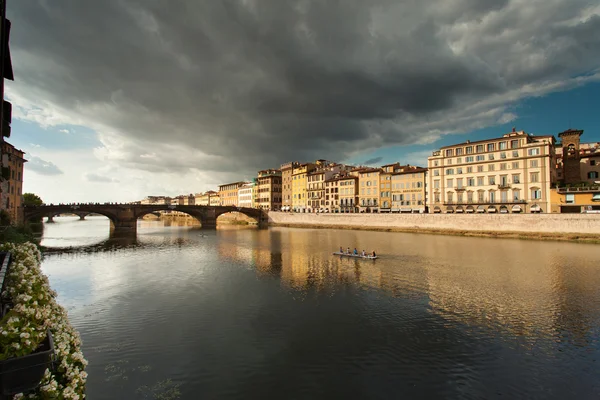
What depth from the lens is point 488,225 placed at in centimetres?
7094

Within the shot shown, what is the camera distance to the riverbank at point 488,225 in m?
58.9

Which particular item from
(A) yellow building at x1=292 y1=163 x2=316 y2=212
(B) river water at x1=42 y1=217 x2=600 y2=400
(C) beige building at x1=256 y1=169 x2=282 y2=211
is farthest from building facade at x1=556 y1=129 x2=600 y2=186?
(C) beige building at x1=256 y1=169 x2=282 y2=211

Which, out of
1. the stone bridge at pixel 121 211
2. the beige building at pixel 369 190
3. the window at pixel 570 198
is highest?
the beige building at pixel 369 190

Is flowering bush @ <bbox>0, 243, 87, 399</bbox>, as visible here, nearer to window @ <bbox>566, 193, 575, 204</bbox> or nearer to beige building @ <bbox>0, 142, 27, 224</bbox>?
beige building @ <bbox>0, 142, 27, 224</bbox>

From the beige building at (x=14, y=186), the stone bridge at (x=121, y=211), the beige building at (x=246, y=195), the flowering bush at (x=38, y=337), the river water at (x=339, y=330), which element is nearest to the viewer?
the flowering bush at (x=38, y=337)

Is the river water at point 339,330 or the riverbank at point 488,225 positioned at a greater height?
the riverbank at point 488,225

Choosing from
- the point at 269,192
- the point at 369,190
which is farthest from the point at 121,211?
the point at 369,190

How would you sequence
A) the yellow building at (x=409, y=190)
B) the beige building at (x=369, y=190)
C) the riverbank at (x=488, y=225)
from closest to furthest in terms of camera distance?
the riverbank at (x=488, y=225)
the yellow building at (x=409, y=190)
the beige building at (x=369, y=190)

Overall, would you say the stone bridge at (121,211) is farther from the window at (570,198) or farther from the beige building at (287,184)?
the window at (570,198)

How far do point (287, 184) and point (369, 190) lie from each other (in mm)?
47232

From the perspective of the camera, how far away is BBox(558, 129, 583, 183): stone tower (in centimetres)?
8178

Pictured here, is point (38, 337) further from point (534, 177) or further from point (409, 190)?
point (409, 190)

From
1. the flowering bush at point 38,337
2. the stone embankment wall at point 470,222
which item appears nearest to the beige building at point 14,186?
the flowering bush at point 38,337

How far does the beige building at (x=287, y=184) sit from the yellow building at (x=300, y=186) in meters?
3.19
